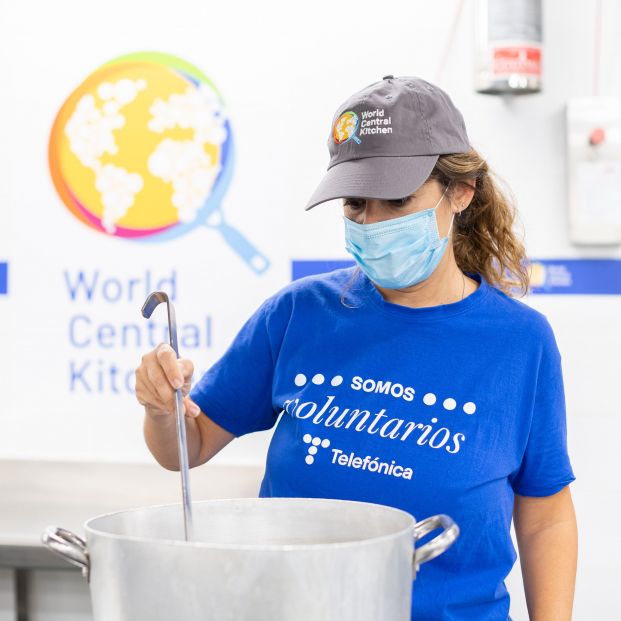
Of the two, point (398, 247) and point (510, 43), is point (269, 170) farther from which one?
point (398, 247)

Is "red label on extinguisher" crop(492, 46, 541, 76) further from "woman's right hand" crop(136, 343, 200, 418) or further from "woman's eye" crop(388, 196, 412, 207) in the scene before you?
"woman's right hand" crop(136, 343, 200, 418)

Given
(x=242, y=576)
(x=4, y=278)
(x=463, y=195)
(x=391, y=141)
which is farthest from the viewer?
(x=4, y=278)

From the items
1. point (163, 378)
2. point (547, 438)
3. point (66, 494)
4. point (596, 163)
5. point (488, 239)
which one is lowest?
point (66, 494)

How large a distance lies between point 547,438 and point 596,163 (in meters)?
0.86

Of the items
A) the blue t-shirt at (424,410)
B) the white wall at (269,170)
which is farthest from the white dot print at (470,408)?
the white wall at (269,170)

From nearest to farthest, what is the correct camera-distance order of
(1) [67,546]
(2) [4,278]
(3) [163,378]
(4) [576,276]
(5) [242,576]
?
(5) [242,576] → (1) [67,546] → (3) [163,378] → (4) [576,276] → (2) [4,278]

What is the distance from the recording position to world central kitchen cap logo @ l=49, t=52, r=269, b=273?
2066 mm

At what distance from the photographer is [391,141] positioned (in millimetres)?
1136

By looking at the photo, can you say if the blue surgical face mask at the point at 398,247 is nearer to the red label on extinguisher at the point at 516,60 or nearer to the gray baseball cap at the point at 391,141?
the gray baseball cap at the point at 391,141

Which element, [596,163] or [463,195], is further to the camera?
[596,163]

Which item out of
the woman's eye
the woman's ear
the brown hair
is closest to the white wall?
the brown hair

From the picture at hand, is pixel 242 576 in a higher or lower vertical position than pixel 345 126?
lower

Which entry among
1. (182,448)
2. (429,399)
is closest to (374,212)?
(429,399)

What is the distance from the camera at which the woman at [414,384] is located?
1135mm
